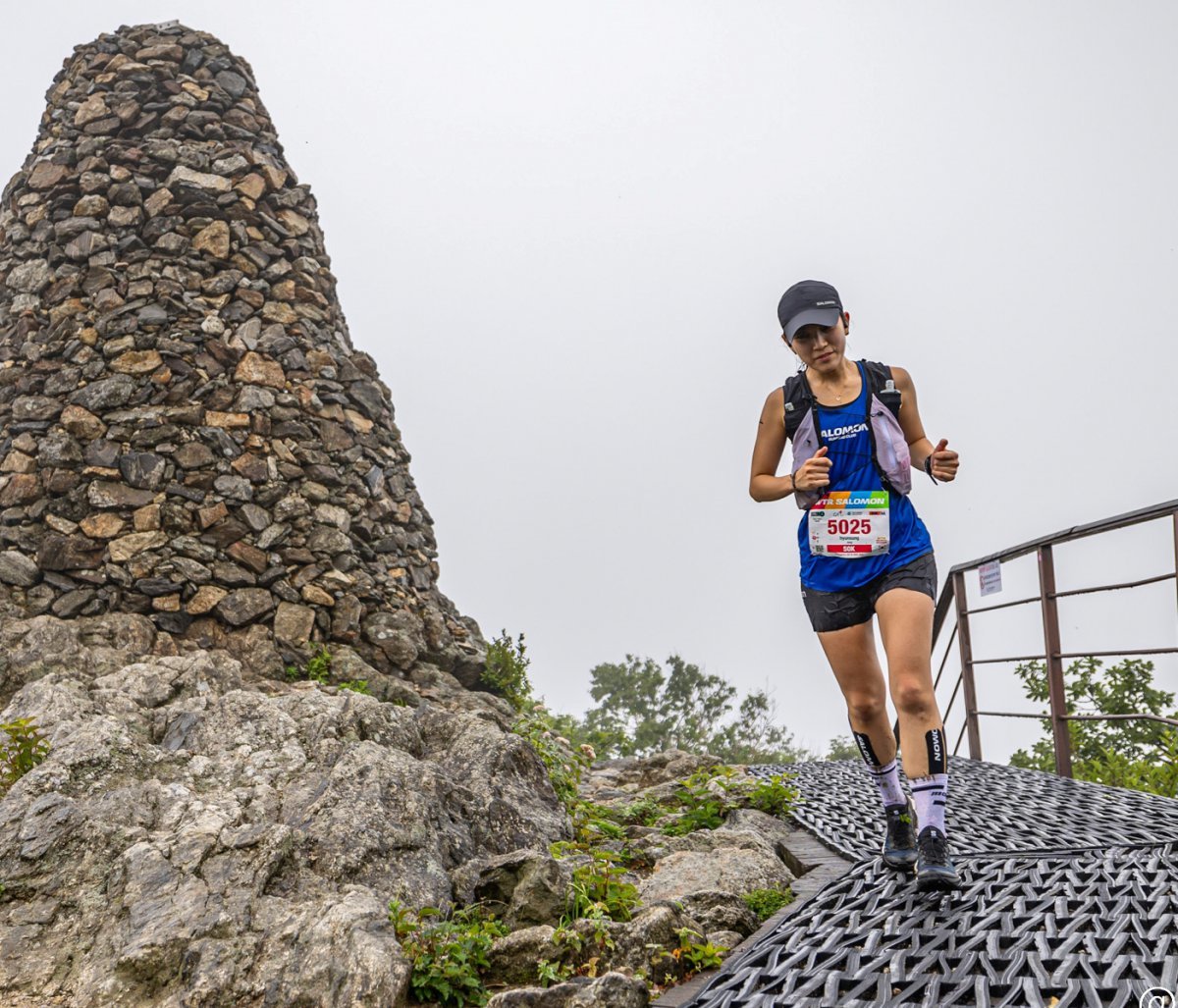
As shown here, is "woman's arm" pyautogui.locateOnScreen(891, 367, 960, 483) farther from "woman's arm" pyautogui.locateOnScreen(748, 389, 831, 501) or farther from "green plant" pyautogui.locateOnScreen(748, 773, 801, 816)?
"green plant" pyautogui.locateOnScreen(748, 773, 801, 816)

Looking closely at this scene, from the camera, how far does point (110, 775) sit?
452cm

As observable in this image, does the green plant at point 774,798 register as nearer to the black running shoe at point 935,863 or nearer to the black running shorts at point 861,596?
the black running shoe at point 935,863

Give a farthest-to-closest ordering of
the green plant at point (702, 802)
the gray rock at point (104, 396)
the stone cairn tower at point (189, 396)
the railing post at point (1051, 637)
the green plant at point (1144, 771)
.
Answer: the gray rock at point (104, 396) → the stone cairn tower at point (189, 396) → the green plant at point (1144, 771) → the railing post at point (1051, 637) → the green plant at point (702, 802)

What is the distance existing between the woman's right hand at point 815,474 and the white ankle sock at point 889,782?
3.44 ft

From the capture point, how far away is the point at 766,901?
3.96m

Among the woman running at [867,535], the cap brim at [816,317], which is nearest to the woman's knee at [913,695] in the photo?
the woman running at [867,535]

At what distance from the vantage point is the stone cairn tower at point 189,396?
799 cm

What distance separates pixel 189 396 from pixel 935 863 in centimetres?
689

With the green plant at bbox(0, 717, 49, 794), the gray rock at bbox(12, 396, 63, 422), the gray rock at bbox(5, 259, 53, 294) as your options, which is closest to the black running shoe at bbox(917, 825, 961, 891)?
the green plant at bbox(0, 717, 49, 794)

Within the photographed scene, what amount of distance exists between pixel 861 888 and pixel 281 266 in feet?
24.1

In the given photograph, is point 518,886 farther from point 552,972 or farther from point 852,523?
point 852,523

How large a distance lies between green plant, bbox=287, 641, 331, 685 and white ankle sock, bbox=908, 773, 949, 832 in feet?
16.8

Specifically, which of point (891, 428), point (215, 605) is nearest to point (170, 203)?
point (215, 605)

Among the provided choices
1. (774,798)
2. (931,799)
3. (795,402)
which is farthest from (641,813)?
(795,402)
